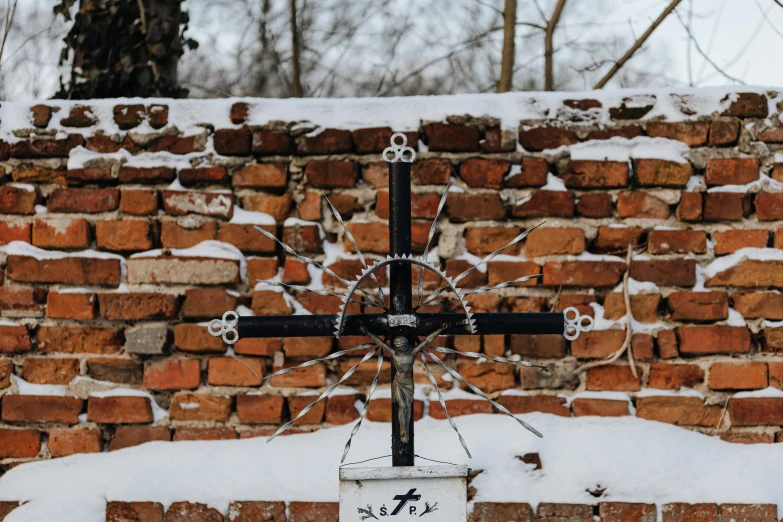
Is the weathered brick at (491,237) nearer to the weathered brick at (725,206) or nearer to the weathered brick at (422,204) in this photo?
the weathered brick at (422,204)

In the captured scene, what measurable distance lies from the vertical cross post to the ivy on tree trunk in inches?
48.7

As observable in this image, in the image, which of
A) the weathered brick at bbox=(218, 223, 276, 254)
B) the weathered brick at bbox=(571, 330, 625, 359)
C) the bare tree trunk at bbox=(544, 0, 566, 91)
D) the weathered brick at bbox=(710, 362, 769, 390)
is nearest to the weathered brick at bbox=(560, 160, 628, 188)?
Result: the weathered brick at bbox=(571, 330, 625, 359)

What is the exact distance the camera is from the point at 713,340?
1.48 meters

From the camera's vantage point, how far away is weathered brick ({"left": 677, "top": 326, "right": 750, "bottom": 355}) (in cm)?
147

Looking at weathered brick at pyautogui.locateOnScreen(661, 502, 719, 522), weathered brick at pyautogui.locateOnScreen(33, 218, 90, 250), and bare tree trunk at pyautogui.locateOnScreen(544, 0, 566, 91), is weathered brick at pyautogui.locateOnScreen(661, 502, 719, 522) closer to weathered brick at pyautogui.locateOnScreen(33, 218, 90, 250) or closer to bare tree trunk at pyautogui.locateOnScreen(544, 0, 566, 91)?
weathered brick at pyautogui.locateOnScreen(33, 218, 90, 250)

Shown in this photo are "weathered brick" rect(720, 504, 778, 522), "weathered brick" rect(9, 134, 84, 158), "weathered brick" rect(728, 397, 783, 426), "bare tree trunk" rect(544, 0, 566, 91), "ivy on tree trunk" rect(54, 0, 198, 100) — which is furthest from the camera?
"bare tree trunk" rect(544, 0, 566, 91)

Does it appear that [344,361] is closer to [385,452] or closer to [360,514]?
[385,452]

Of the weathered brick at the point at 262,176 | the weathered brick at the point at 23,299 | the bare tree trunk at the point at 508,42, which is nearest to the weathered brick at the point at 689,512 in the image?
the weathered brick at the point at 262,176

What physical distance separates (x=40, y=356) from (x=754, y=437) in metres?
1.52

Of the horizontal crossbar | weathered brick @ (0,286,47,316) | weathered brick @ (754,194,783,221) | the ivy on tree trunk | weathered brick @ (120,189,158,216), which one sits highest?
the ivy on tree trunk

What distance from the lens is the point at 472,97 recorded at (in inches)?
61.6

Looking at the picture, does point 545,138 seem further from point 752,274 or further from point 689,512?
point 689,512

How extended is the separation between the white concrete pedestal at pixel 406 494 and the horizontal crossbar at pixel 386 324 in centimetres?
21

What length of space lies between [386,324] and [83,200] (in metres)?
0.83
